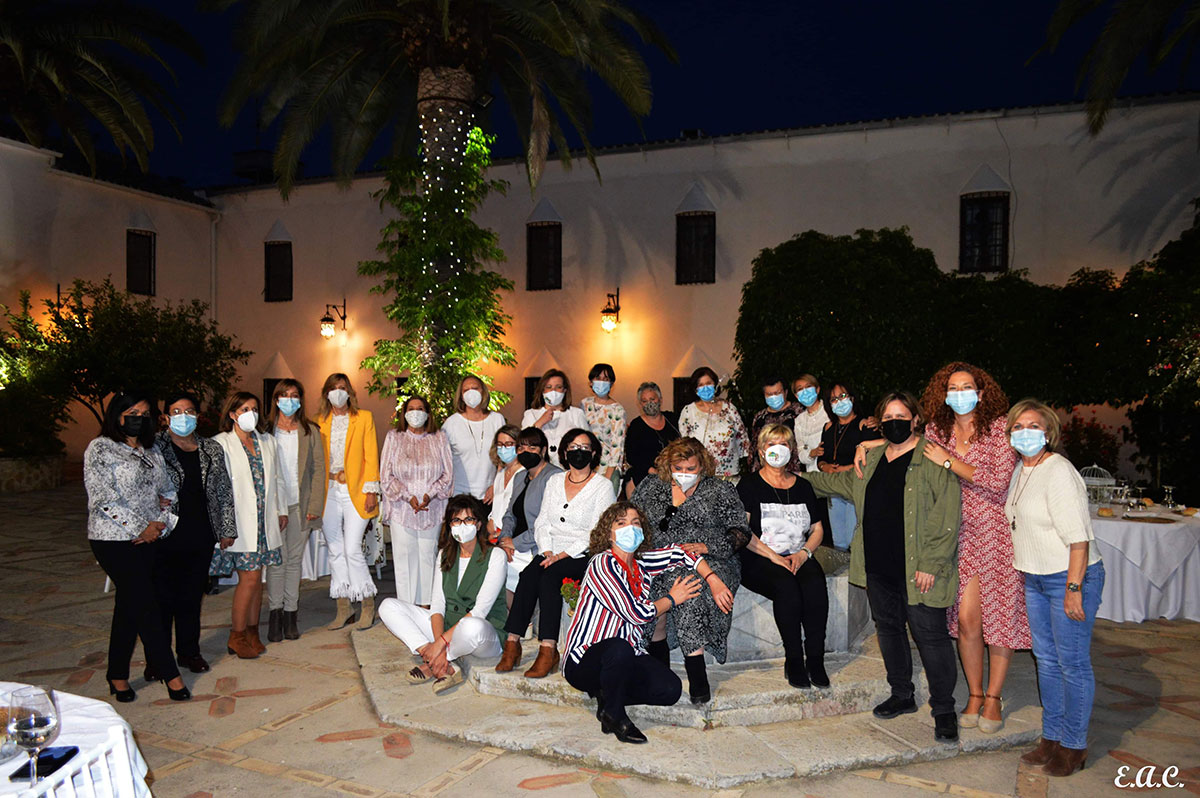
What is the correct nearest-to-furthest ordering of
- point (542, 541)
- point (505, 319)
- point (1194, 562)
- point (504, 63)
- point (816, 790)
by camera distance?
point (816, 790) < point (542, 541) < point (1194, 562) < point (505, 319) < point (504, 63)

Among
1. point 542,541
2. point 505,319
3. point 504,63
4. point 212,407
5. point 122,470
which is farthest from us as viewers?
point 212,407

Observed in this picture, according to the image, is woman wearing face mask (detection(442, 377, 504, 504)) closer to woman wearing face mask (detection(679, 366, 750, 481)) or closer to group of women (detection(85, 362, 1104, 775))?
group of women (detection(85, 362, 1104, 775))

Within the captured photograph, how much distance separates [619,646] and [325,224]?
62.7ft

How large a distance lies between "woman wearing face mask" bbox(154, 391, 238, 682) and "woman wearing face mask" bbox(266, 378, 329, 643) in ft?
2.31

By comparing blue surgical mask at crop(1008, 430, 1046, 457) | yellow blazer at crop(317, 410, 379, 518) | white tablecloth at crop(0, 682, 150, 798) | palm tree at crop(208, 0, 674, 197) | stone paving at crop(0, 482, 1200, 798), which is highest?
palm tree at crop(208, 0, 674, 197)

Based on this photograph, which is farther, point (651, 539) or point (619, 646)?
point (651, 539)

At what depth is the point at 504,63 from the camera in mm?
13688

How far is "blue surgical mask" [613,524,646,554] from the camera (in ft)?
17.9

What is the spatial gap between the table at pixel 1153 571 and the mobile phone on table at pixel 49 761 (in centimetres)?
849

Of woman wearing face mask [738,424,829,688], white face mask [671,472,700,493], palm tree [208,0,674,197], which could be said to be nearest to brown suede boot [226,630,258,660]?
white face mask [671,472,700,493]

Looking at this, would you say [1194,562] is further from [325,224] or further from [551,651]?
[325,224]

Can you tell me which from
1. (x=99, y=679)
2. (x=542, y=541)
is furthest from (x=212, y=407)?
(x=542, y=541)

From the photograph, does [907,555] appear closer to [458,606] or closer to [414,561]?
[458,606]

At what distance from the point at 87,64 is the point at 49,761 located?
694 inches
